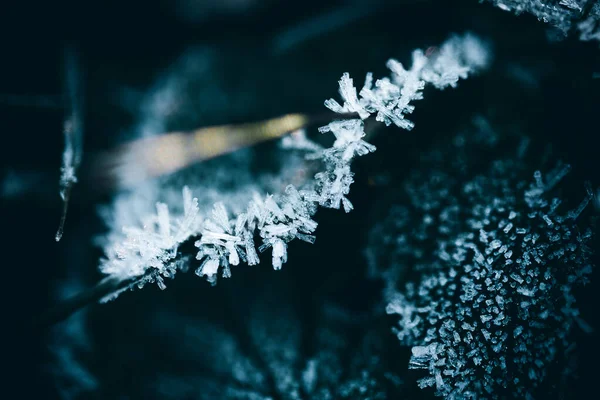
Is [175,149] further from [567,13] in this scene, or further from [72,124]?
[567,13]

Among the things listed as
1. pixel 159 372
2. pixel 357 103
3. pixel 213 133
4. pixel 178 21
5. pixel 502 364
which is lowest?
pixel 502 364

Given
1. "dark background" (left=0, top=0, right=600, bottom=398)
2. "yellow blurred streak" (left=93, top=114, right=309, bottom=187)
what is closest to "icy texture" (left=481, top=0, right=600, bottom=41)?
"dark background" (left=0, top=0, right=600, bottom=398)

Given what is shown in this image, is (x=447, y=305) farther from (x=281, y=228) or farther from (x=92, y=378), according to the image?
(x=92, y=378)

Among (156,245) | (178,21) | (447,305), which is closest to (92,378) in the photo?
(156,245)

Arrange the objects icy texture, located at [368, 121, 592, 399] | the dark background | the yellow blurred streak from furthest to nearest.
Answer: the yellow blurred streak, the dark background, icy texture, located at [368, 121, 592, 399]

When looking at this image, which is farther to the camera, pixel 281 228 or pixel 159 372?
pixel 159 372

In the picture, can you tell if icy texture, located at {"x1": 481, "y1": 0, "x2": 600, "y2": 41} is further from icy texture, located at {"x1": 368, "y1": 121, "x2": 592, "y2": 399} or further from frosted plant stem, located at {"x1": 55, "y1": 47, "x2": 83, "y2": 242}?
frosted plant stem, located at {"x1": 55, "y1": 47, "x2": 83, "y2": 242}

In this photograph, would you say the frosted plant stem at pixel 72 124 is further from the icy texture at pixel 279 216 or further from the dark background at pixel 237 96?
the icy texture at pixel 279 216
